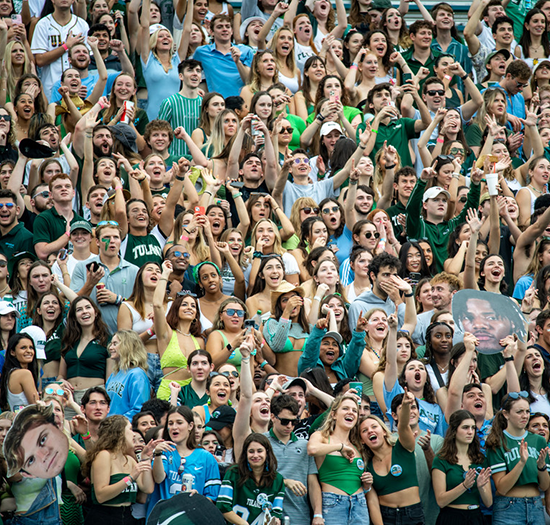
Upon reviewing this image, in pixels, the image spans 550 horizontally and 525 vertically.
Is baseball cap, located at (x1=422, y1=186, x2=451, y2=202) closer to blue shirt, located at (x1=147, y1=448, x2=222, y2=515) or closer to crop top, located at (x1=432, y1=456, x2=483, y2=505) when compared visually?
crop top, located at (x1=432, y1=456, x2=483, y2=505)

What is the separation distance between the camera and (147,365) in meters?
9.08

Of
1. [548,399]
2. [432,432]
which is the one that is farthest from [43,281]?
[548,399]

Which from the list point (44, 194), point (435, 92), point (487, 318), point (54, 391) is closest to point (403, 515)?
point (487, 318)

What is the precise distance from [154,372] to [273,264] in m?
1.50

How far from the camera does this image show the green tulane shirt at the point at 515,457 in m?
8.30

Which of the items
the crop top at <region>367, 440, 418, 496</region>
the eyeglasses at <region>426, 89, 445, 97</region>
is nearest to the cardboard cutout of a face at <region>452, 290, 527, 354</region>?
the crop top at <region>367, 440, 418, 496</region>

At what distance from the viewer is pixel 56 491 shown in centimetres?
795

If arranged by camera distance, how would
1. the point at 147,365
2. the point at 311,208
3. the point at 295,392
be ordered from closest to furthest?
the point at 295,392
the point at 147,365
the point at 311,208

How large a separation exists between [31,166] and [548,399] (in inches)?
223

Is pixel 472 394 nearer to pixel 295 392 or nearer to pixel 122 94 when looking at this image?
pixel 295 392

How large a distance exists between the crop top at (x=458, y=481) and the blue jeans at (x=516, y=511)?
19 centimetres

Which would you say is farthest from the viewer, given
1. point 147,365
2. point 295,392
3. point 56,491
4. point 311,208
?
point 311,208

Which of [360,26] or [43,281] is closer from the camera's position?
[43,281]

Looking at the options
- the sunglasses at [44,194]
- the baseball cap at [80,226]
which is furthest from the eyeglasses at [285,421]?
the sunglasses at [44,194]
